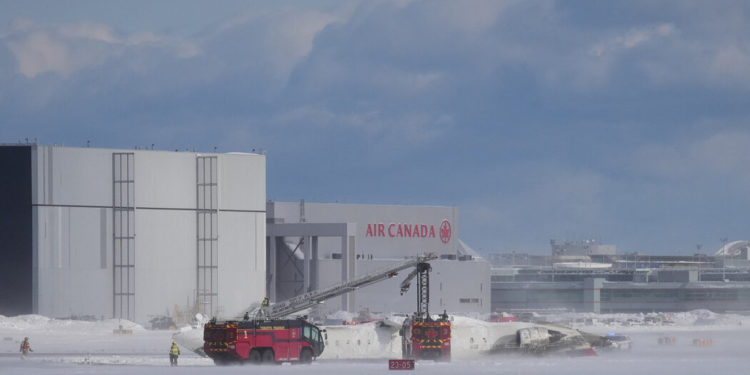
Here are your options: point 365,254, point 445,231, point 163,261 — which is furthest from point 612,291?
point 163,261

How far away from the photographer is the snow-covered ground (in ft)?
213

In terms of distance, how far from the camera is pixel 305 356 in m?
69.9

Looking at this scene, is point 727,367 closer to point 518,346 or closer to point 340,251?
point 518,346

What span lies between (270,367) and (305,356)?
403cm

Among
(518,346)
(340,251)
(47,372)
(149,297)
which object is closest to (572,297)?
(340,251)

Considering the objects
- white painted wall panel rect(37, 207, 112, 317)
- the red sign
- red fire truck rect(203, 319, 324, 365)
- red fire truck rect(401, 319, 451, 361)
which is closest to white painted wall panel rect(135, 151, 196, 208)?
white painted wall panel rect(37, 207, 112, 317)

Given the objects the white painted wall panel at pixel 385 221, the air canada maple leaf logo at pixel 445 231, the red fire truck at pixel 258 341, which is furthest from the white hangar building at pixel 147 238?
the red fire truck at pixel 258 341

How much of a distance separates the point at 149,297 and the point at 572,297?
229ft

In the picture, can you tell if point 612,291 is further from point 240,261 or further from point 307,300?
point 307,300

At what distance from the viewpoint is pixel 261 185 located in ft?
423

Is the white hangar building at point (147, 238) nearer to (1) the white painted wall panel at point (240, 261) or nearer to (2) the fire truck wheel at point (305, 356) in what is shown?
(1) the white painted wall panel at point (240, 261)

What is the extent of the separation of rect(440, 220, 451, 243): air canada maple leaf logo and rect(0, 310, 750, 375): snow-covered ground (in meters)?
35.0

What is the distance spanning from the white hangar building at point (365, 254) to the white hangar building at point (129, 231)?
11.8 metres

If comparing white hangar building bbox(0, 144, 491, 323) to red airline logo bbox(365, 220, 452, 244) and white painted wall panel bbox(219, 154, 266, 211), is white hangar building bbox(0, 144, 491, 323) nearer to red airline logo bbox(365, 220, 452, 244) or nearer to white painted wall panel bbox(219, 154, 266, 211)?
white painted wall panel bbox(219, 154, 266, 211)
